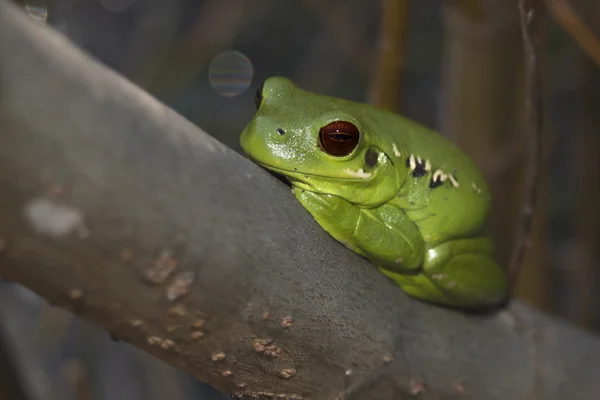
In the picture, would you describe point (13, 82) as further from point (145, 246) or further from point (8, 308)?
point (8, 308)

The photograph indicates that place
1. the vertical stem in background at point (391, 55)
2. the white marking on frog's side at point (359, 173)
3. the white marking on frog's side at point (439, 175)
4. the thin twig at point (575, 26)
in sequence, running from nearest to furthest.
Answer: the white marking on frog's side at point (359, 173) → the white marking on frog's side at point (439, 175) → the thin twig at point (575, 26) → the vertical stem in background at point (391, 55)

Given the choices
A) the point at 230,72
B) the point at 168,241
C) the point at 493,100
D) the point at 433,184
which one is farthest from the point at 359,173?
the point at 230,72

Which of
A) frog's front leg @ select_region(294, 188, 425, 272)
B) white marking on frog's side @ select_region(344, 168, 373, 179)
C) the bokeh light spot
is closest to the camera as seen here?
frog's front leg @ select_region(294, 188, 425, 272)

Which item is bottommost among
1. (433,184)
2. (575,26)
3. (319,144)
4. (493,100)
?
(493,100)

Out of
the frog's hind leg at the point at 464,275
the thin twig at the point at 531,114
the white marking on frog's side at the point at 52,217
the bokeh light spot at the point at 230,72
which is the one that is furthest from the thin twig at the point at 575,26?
the bokeh light spot at the point at 230,72

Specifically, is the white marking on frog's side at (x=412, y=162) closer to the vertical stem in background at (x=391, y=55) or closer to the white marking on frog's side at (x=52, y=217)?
the vertical stem in background at (x=391, y=55)

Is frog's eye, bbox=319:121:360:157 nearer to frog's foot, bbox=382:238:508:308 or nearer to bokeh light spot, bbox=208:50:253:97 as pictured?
frog's foot, bbox=382:238:508:308

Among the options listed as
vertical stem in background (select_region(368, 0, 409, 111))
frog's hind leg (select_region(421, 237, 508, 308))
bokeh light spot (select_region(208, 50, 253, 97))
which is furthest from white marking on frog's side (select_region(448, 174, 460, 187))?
bokeh light spot (select_region(208, 50, 253, 97))

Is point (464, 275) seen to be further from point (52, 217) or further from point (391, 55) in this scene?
point (52, 217)
